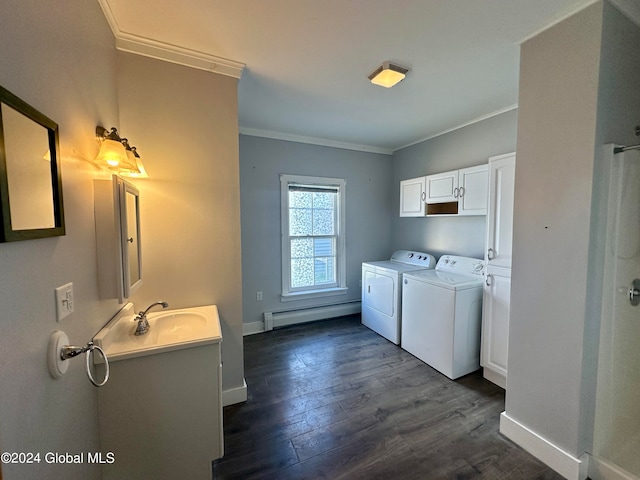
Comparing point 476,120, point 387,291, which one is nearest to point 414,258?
point 387,291

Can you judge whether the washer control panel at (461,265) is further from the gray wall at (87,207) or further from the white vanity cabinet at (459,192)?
the gray wall at (87,207)

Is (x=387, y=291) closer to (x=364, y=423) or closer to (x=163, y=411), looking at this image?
(x=364, y=423)

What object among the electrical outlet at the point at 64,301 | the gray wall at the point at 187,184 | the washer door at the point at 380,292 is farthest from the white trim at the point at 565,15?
the electrical outlet at the point at 64,301

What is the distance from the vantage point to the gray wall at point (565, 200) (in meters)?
1.36

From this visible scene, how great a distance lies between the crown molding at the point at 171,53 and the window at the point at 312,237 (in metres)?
1.64

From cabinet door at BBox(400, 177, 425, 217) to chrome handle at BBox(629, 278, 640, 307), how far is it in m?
2.02

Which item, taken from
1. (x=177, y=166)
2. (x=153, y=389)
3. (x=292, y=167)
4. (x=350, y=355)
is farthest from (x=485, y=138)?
→ (x=153, y=389)

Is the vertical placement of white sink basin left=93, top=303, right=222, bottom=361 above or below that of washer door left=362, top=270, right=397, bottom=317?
above

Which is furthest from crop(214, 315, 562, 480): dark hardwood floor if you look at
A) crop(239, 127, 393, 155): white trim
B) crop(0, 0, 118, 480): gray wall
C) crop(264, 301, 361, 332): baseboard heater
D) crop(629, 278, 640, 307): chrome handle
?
crop(239, 127, 393, 155): white trim

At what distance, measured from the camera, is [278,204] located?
350 centimetres

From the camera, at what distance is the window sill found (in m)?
3.60

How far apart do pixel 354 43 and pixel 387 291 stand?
2.47m

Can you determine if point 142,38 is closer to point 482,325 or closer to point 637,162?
point 637,162

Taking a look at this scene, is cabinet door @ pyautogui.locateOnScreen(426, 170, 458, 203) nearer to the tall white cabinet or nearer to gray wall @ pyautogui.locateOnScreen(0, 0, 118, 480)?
the tall white cabinet
